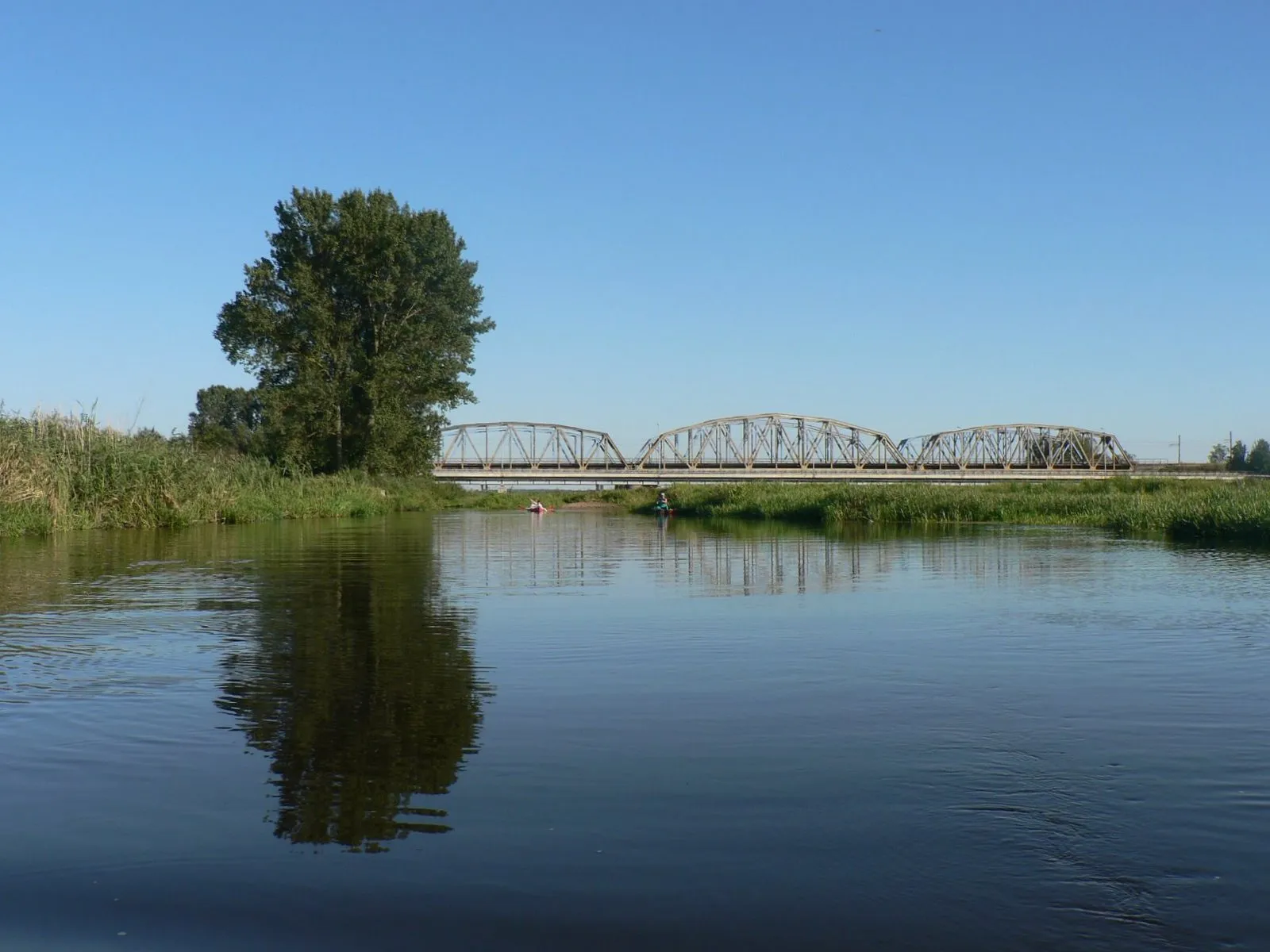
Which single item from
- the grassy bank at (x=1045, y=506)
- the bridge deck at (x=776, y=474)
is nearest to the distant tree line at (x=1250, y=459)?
the bridge deck at (x=776, y=474)

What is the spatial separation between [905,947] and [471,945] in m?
1.41

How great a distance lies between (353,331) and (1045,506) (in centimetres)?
2977

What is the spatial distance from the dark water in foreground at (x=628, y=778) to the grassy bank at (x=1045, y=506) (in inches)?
756

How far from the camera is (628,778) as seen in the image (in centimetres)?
568

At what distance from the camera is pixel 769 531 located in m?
35.8

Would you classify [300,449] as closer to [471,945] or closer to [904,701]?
[904,701]

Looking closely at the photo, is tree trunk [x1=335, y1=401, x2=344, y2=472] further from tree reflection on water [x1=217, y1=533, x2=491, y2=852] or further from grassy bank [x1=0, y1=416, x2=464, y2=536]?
tree reflection on water [x1=217, y1=533, x2=491, y2=852]

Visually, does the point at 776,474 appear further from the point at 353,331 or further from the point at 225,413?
the point at 353,331

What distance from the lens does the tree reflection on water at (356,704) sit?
5.15 metres

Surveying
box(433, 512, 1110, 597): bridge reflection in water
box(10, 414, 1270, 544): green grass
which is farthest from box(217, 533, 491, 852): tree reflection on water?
box(10, 414, 1270, 544): green grass

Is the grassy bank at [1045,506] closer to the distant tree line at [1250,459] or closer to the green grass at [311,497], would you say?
the green grass at [311,497]

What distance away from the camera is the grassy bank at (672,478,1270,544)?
30.2 meters

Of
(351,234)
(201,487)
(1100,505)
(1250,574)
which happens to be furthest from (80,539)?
(1100,505)

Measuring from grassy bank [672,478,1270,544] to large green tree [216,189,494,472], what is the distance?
15.6m
